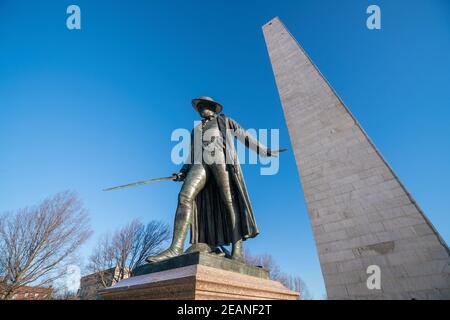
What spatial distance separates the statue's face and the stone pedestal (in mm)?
2277

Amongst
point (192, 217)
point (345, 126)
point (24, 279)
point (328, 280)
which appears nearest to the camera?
point (192, 217)

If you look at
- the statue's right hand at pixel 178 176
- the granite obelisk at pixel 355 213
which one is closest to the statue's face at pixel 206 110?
the statue's right hand at pixel 178 176

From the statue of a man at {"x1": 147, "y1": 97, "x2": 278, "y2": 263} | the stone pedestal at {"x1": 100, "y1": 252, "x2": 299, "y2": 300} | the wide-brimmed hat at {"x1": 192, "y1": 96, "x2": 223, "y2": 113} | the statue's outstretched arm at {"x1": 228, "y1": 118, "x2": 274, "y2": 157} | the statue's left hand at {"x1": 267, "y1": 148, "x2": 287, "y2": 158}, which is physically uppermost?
the wide-brimmed hat at {"x1": 192, "y1": 96, "x2": 223, "y2": 113}

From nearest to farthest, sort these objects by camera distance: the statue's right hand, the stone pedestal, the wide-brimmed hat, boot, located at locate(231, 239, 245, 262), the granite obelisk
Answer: the stone pedestal < boot, located at locate(231, 239, 245, 262) < the statue's right hand < the wide-brimmed hat < the granite obelisk

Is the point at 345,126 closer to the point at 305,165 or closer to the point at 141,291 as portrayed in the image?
the point at 305,165

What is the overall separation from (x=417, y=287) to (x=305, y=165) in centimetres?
487

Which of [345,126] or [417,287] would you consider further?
[345,126]

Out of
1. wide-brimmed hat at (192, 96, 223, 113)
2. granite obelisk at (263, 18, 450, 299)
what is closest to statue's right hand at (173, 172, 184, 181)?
wide-brimmed hat at (192, 96, 223, 113)

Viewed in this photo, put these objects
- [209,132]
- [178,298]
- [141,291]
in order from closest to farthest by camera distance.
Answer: [178,298] < [141,291] < [209,132]

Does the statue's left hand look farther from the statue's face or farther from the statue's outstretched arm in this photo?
the statue's face

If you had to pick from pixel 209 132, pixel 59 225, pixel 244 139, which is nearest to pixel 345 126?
pixel 244 139

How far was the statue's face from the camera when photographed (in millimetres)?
3752
